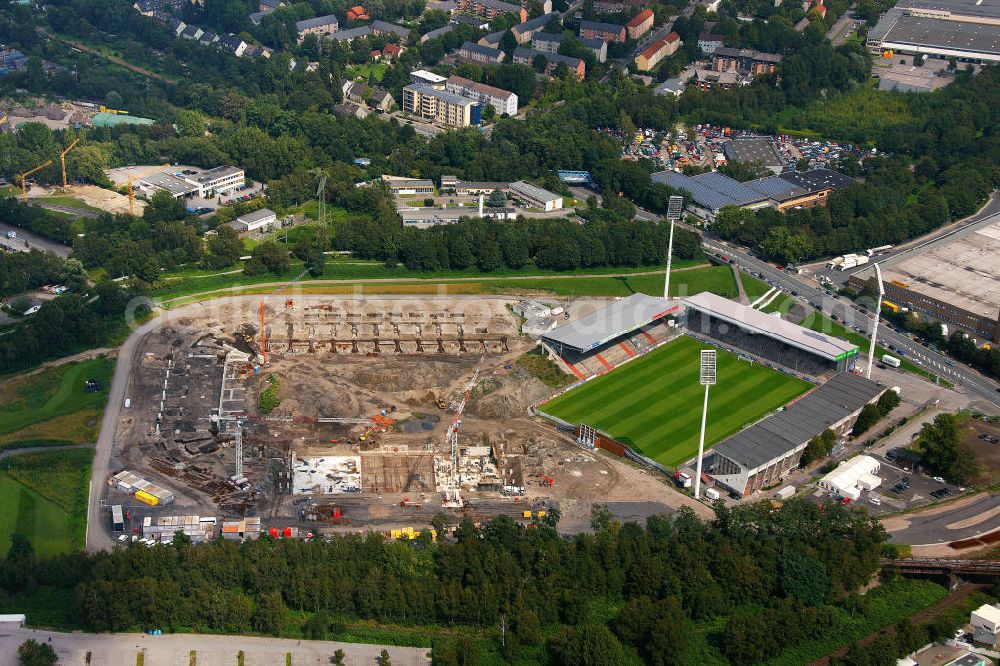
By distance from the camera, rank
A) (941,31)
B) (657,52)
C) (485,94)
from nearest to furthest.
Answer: (485,94)
(657,52)
(941,31)

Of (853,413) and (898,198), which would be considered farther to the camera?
(898,198)

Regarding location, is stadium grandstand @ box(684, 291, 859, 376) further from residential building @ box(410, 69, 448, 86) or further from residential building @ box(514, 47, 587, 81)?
residential building @ box(410, 69, 448, 86)

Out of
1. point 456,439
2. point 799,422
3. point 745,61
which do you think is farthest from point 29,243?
point 745,61

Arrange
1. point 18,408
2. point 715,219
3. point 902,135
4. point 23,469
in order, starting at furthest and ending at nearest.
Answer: point 902,135
point 715,219
point 18,408
point 23,469

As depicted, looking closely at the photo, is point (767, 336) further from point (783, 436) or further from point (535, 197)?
point (535, 197)

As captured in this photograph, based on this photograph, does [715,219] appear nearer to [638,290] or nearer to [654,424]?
[638,290]

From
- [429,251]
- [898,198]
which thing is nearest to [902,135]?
[898,198]

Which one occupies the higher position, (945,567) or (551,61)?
(551,61)
